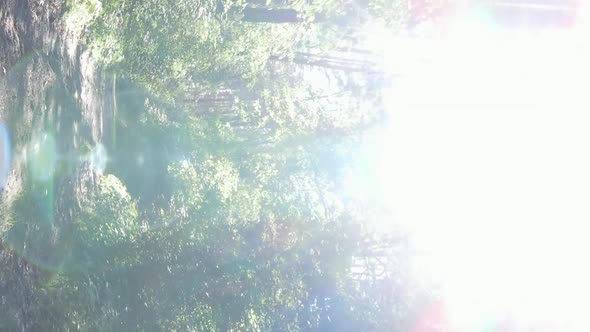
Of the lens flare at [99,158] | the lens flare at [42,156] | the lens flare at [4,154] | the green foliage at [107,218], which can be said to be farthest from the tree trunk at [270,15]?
the lens flare at [4,154]

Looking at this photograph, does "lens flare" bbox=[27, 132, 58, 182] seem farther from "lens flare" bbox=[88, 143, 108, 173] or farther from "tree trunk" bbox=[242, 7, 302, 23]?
"tree trunk" bbox=[242, 7, 302, 23]

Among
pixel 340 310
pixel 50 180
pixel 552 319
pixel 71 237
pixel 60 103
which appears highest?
pixel 60 103

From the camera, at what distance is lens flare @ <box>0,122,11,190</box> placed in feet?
22.7

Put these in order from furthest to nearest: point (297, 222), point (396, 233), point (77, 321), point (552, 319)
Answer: point (396, 233) < point (297, 222) < point (552, 319) < point (77, 321)

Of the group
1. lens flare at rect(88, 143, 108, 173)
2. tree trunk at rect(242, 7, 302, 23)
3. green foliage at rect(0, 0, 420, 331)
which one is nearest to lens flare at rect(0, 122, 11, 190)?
green foliage at rect(0, 0, 420, 331)

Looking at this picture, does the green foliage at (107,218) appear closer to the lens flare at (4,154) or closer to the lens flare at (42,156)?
the lens flare at (42,156)

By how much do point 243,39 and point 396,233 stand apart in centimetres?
670

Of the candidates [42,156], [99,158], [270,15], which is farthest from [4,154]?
[270,15]

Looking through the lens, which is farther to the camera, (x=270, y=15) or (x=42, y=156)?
(x=270, y=15)

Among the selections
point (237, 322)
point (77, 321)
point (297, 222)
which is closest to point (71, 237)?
point (77, 321)

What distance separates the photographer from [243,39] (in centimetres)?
1556

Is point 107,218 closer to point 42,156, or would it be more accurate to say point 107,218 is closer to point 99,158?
point 42,156

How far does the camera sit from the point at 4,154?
6980 mm

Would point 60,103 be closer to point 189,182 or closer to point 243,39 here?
point 189,182
